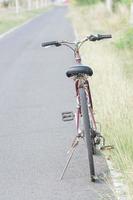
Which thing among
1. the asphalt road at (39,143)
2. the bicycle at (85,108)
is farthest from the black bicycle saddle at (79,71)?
the asphalt road at (39,143)

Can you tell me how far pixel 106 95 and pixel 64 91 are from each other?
2.93 metres

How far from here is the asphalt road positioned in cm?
615

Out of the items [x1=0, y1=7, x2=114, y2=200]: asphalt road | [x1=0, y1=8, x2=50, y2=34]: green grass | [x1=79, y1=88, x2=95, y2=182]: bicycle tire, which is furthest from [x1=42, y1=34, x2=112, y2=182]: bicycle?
[x1=0, y1=8, x2=50, y2=34]: green grass

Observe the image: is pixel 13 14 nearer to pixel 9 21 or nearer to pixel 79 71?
pixel 9 21

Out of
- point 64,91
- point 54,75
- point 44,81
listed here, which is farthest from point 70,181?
point 54,75

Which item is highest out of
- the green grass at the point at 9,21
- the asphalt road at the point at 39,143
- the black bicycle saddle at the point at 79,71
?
the green grass at the point at 9,21

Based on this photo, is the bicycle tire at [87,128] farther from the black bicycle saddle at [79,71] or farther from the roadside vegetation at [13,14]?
the roadside vegetation at [13,14]

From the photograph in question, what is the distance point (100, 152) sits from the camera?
24.2 ft

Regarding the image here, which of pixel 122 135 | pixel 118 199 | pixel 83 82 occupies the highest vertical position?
pixel 83 82

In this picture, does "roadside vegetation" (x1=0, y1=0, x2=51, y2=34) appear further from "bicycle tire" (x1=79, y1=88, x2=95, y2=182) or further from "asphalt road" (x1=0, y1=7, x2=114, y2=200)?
"bicycle tire" (x1=79, y1=88, x2=95, y2=182)

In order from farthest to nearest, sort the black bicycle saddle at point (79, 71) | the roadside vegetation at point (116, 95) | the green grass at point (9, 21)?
1. the green grass at point (9, 21)
2. the roadside vegetation at point (116, 95)
3. the black bicycle saddle at point (79, 71)

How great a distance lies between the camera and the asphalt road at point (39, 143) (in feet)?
20.2

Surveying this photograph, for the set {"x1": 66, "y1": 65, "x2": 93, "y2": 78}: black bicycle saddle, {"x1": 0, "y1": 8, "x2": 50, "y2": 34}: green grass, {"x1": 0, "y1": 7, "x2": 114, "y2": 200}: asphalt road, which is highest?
{"x1": 0, "y1": 8, "x2": 50, "y2": 34}: green grass

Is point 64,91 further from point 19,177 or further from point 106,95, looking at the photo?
point 19,177
